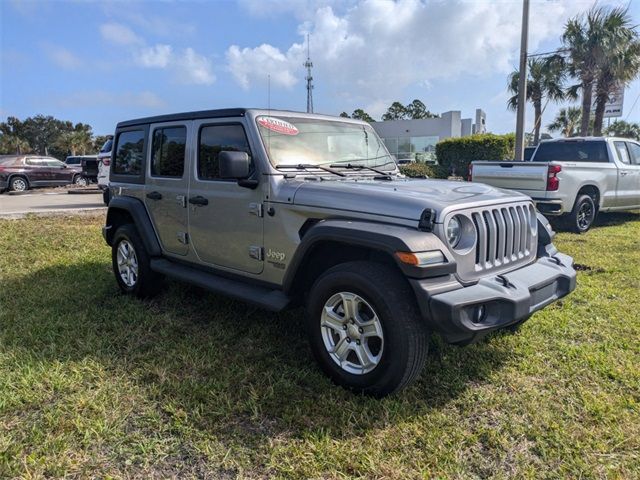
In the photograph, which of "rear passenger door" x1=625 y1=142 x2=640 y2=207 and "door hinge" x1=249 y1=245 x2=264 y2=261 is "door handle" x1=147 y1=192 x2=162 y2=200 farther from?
"rear passenger door" x1=625 y1=142 x2=640 y2=207

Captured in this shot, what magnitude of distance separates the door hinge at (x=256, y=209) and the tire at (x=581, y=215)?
6.98m

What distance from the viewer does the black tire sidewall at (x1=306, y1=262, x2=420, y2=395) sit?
2.79 m

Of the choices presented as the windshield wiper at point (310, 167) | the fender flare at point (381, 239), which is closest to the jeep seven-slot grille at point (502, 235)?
the fender flare at point (381, 239)

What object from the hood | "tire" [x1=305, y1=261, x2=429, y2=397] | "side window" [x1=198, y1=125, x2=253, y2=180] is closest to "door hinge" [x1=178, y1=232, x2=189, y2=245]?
"side window" [x1=198, y1=125, x2=253, y2=180]

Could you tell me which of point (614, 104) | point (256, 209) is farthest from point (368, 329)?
point (614, 104)

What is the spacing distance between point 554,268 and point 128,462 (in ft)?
9.87

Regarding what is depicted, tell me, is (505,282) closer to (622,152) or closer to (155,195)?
(155,195)

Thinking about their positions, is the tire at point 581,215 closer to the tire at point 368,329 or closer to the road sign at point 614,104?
the tire at point 368,329

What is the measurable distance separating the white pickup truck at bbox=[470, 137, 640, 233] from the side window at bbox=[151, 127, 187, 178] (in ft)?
19.3

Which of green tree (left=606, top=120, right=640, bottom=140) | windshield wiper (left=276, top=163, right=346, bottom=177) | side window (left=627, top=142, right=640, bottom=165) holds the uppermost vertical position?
green tree (left=606, top=120, right=640, bottom=140)

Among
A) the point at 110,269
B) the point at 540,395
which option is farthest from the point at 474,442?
the point at 110,269

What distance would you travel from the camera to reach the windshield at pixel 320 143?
151 inches

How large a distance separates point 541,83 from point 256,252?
92.8 feet

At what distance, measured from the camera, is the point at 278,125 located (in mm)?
3932
